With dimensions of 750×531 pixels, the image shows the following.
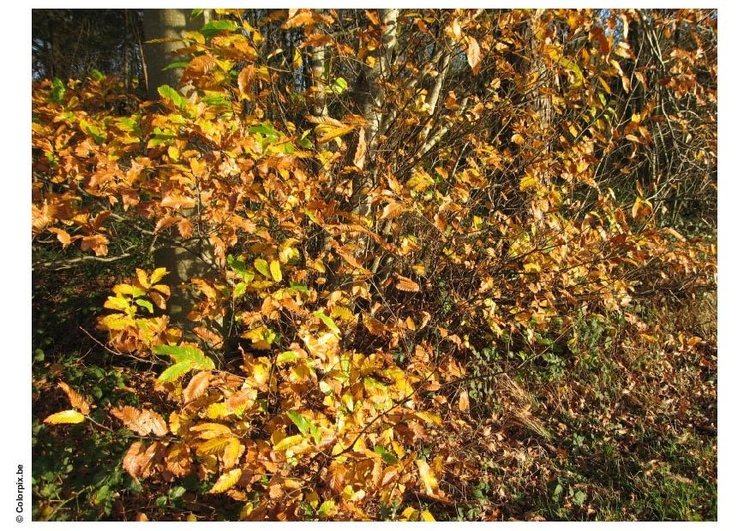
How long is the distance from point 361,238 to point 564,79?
2.52 m

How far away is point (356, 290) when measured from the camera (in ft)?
8.00

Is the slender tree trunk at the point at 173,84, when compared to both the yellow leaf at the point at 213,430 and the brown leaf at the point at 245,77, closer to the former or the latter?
the brown leaf at the point at 245,77

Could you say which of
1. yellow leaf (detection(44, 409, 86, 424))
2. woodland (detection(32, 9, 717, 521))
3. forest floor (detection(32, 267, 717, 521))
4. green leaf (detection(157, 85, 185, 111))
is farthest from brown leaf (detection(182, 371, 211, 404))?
green leaf (detection(157, 85, 185, 111))

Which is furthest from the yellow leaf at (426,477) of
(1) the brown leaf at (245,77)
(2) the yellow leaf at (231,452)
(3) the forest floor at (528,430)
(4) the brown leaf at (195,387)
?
(1) the brown leaf at (245,77)

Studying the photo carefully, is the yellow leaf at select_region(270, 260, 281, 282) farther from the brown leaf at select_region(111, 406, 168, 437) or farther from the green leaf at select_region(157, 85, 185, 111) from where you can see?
the green leaf at select_region(157, 85, 185, 111)

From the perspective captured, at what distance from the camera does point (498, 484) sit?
109 inches

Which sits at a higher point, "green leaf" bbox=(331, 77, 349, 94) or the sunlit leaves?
"green leaf" bbox=(331, 77, 349, 94)

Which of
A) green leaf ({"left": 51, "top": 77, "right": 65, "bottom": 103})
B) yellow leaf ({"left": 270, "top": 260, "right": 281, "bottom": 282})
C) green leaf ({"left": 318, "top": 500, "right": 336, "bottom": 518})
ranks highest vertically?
green leaf ({"left": 51, "top": 77, "right": 65, "bottom": 103})

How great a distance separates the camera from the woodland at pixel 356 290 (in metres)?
1.88

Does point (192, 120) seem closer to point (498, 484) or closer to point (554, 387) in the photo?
point (498, 484)

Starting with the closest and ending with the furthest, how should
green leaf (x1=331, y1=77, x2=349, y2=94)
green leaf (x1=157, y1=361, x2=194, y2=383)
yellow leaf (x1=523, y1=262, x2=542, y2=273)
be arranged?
green leaf (x1=157, y1=361, x2=194, y2=383) < green leaf (x1=331, y1=77, x2=349, y2=94) < yellow leaf (x1=523, y1=262, x2=542, y2=273)

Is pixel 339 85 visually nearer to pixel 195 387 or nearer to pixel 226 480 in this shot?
pixel 195 387

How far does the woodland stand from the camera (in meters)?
1.88

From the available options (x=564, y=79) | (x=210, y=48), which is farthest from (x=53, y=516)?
(x=564, y=79)
